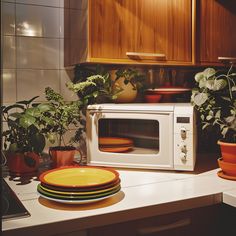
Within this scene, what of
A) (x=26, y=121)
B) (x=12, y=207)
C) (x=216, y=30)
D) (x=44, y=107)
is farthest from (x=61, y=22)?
(x=12, y=207)

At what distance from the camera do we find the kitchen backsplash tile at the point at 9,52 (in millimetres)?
1571

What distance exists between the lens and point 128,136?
1.52 m

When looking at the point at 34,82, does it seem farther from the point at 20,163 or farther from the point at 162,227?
the point at 162,227

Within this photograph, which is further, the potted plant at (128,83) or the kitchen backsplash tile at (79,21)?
the potted plant at (128,83)

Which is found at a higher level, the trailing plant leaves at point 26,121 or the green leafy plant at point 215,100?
the green leafy plant at point 215,100

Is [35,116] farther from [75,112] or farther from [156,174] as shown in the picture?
[156,174]

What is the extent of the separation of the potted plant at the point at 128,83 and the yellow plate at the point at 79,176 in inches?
18.8

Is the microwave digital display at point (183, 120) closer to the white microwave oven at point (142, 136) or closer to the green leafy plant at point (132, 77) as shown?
the white microwave oven at point (142, 136)

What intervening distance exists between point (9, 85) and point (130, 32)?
598 mm

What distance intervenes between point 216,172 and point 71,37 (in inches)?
34.6

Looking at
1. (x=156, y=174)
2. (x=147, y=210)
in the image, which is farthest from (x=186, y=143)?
(x=147, y=210)

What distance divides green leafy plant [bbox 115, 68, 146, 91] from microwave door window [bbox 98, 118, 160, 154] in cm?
24

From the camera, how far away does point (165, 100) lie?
1858mm

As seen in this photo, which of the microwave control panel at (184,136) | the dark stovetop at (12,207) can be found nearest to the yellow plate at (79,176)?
the dark stovetop at (12,207)
